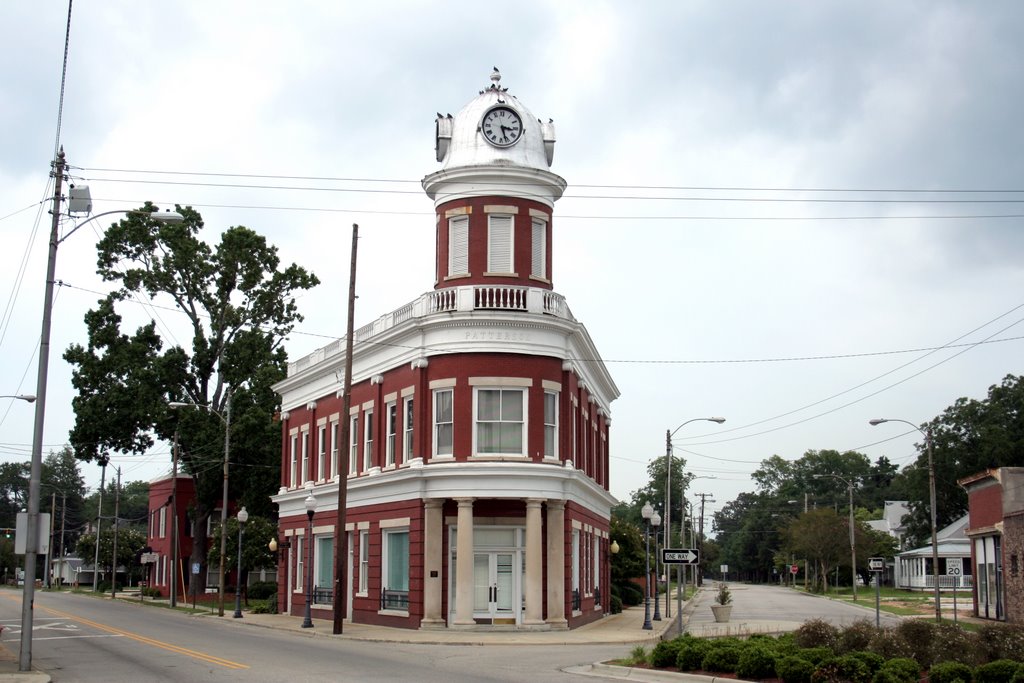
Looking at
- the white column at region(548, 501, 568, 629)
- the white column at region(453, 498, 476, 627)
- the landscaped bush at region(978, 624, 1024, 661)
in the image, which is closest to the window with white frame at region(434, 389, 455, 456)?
the white column at region(453, 498, 476, 627)

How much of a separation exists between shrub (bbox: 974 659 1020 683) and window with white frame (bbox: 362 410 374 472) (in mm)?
28050

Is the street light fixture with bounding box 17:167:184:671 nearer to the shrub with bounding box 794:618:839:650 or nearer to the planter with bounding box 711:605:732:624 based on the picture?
the shrub with bounding box 794:618:839:650

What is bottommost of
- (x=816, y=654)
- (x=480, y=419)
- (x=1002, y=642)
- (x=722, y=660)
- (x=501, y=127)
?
(x=722, y=660)

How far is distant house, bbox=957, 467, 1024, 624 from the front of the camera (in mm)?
44250

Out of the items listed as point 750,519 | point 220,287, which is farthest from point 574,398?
point 750,519

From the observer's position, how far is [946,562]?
319ft

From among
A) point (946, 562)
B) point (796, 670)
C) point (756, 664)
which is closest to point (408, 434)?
point (756, 664)

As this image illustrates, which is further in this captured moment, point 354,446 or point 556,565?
point 354,446

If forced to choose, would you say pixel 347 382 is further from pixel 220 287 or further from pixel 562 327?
pixel 220 287

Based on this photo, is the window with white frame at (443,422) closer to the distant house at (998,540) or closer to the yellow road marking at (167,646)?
the yellow road marking at (167,646)

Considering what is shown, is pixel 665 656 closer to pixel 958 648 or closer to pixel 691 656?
pixel 691 656

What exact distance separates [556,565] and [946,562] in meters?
70.8

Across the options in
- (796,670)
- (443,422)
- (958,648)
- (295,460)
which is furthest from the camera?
(295,460)

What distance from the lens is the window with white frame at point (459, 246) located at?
38.9 m
